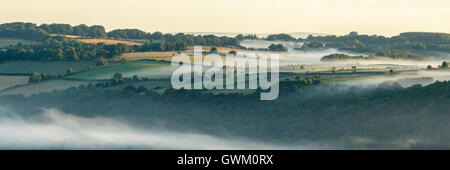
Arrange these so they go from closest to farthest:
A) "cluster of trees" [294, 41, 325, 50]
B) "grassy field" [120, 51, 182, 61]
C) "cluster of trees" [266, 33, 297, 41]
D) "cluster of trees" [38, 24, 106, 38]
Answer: "grassy field" [120, 51, 182, 61] < "cluster of trees" [294, 41, 325, 50] < "cluster of trees" [266, 33, 297, 41] < "cluster of trees" [38, 24, 106, 38]

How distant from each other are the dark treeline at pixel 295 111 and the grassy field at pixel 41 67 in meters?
10.1

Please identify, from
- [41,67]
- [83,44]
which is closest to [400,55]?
[83,44]

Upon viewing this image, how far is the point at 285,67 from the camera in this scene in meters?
101

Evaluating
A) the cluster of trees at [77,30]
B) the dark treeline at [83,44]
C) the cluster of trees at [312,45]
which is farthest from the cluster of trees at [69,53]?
the cluster of trees at [77,30]

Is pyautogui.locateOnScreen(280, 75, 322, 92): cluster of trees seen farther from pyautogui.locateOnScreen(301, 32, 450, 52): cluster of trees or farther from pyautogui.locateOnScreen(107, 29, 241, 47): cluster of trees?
pyautogui.locateOnScreen(301, 32, 450, 52): cluster of trees

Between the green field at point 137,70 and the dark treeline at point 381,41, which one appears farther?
the dark treeline at point 381,41

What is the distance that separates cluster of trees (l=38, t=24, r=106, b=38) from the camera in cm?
16550

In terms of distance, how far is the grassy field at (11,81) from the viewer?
338 feet

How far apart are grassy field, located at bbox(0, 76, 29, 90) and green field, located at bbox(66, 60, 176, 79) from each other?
6.52 metres

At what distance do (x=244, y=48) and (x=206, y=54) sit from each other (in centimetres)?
1569

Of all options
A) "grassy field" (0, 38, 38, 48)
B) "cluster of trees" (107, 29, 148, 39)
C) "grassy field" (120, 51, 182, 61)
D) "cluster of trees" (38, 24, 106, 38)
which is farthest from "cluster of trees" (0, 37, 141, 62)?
"cluster of trees" (38, 24, 106, 38)

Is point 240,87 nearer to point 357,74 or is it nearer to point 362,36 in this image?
point 357,74

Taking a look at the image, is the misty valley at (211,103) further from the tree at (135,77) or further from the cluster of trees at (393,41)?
the cluster of trees at (393,41)
